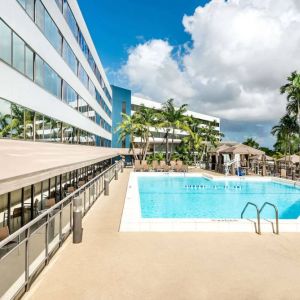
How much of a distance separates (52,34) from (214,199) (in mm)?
13730

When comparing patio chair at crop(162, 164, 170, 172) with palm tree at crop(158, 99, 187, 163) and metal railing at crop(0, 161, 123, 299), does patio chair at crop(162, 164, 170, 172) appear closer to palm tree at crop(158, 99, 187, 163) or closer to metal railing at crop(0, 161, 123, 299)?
palm tree at crop(158, 99, 187, 163)

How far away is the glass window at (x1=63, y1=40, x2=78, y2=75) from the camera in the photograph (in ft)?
58.4

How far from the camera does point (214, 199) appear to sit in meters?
19.1

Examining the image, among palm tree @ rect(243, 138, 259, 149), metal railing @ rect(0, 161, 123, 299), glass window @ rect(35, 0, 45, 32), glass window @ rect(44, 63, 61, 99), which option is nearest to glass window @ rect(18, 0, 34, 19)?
glass window @ rect(35, 0, 45, 32)

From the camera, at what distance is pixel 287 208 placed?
17047mm

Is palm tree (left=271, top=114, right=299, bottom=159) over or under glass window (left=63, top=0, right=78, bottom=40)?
under

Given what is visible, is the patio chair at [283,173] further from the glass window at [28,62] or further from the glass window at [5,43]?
the glass window at [5,43]

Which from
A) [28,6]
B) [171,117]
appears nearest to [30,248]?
[28,6]

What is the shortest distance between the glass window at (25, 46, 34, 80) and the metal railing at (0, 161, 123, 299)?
19.2 feet

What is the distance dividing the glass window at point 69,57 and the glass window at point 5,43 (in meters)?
8.52

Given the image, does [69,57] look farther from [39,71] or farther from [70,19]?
[39,71]

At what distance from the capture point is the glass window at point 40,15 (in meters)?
12.3

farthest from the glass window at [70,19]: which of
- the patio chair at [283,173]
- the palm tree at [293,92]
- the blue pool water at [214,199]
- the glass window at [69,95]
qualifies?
the palm tree at [293,92]

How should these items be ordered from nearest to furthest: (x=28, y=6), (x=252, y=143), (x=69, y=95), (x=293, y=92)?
1. (x=28, y=6)
2. (x=69, y=95)
3. (x=293, y=92)
4. (x=252, y=143)
